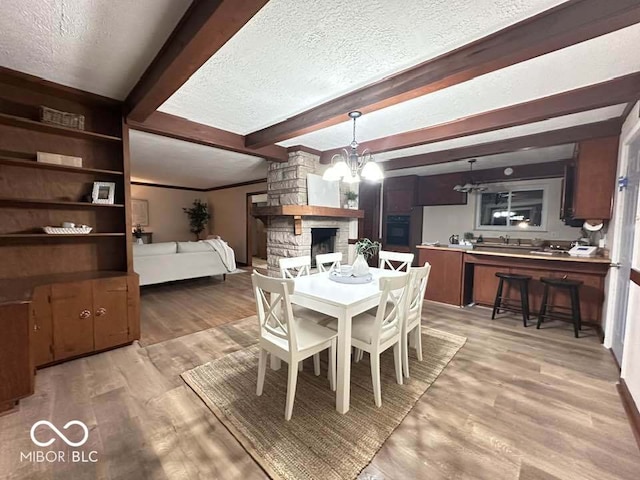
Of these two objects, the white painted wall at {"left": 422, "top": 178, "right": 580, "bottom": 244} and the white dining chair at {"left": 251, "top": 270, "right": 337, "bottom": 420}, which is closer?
the white dining chair at {"left": 251, "top": 270, "right": 337, "bottom": 420}

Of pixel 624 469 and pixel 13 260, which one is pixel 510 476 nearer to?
pixel 624 469

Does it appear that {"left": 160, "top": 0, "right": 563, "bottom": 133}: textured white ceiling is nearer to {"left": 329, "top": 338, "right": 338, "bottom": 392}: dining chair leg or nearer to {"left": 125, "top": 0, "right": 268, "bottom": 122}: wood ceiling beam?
{"left": 125, "top": 0, "right": 268, "bottom": 122}: wood ceiling beam

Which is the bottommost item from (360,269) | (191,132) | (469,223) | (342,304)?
(342,304)

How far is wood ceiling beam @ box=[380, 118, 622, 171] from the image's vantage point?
2.89 m

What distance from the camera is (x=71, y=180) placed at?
2.59m

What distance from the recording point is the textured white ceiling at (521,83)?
167cm

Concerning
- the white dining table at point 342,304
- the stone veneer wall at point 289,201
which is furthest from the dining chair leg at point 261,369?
the stone veneer wall at point 289,201

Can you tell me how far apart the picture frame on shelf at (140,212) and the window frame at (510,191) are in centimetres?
866

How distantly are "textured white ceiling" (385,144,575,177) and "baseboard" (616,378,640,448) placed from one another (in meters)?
3.07

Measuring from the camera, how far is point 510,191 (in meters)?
5.23

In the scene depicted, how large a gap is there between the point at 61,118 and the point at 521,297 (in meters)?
5.33

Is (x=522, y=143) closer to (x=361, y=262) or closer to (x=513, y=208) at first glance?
(x=513, y=208)

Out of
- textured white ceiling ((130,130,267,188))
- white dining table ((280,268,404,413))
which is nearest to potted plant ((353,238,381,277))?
white dining table ((280,268,404,413))

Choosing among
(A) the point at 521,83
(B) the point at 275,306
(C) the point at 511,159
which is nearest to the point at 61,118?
(B) the point at 275,306
